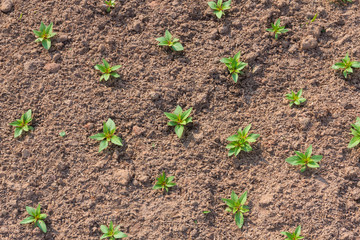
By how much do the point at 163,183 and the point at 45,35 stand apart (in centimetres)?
151

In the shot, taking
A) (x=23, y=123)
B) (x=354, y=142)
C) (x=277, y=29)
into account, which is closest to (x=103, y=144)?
(x=23, y=123)

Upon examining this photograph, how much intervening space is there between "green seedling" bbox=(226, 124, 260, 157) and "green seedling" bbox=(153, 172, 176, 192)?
18.5 inches

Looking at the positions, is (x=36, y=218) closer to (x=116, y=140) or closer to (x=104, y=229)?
(x=104, y=229)

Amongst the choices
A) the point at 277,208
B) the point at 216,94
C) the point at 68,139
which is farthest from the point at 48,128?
the point at 277,208

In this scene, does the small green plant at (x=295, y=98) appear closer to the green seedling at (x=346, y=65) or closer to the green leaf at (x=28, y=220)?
the green seedling at (x=346, y=65)

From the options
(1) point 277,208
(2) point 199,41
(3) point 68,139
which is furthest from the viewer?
(2) point 199,41

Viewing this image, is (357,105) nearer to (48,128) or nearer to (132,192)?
(132,192)

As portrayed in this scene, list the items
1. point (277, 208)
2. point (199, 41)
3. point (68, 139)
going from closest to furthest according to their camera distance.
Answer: point (277, 208), point (68, 139), point (199, 41)

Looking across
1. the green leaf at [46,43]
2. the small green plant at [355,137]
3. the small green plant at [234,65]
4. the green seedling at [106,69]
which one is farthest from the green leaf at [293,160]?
the green leaf at [46,43]

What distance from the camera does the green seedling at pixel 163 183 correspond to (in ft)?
8.26

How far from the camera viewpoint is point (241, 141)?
A: 2.56m

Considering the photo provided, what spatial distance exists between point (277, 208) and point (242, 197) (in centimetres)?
25

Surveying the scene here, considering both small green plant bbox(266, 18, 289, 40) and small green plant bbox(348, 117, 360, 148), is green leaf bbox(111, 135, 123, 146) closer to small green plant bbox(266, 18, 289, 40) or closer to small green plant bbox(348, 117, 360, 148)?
small green plant bbox(266, 18, 289, 40)

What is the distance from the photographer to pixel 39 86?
2.78 metres
